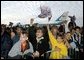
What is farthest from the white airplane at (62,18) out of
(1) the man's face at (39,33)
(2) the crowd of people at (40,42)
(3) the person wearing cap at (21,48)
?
(3) the person wearing cap at (21,48)

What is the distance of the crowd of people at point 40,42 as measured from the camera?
3.21m

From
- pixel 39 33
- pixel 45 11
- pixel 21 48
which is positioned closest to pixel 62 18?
pixel 45 11

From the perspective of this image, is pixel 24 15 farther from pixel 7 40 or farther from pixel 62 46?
pixel 62 46

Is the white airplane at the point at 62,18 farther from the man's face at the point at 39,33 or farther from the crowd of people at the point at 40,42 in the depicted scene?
the man's face at the point at 39,33

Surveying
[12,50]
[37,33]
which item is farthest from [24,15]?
[12,50]

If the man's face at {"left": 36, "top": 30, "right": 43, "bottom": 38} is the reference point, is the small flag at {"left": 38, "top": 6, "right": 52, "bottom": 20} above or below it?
above

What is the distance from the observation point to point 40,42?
3.24 meters

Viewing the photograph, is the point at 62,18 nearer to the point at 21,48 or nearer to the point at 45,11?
the point at 45,11

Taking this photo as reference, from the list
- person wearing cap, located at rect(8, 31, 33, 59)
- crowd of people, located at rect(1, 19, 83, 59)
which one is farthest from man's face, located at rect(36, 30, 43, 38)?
person wearing cap, located at rect(8, 31, 33, 59)

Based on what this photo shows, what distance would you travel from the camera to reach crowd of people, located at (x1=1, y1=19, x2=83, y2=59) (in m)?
3.21

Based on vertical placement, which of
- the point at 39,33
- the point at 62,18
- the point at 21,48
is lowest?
the point at 21,48

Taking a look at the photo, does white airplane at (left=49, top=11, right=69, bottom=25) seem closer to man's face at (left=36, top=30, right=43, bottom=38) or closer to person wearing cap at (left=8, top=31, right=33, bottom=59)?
man's face at (left=36, top=30, right=43, bottom=38)

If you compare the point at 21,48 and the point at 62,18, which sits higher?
the point at 62,18

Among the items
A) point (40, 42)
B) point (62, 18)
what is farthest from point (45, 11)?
point (40, 42)
